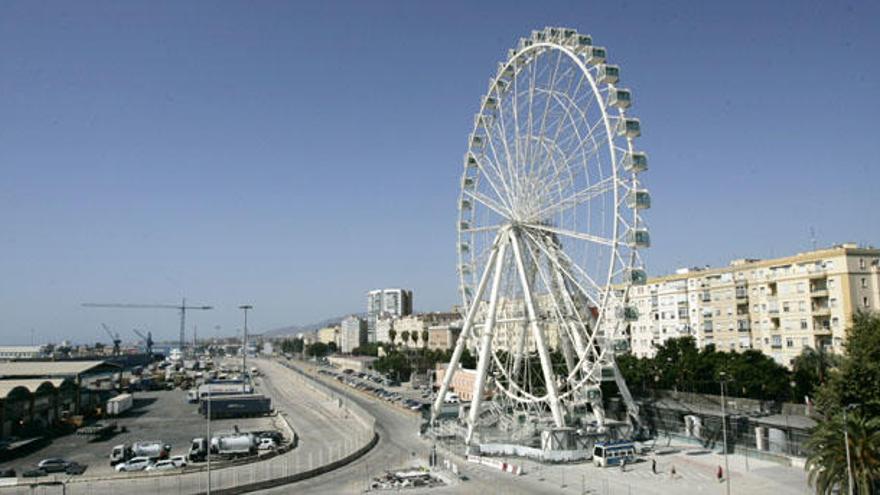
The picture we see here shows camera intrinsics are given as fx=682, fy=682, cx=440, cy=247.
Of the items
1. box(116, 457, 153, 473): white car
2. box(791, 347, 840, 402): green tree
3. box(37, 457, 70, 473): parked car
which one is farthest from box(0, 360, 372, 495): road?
box(791, 347, 840, 402): green tree

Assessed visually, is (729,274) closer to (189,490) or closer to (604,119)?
(604,119)

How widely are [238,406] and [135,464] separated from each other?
1267 inches

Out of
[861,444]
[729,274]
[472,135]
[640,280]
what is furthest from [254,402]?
[861,444]

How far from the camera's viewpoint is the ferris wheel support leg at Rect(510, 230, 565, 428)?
49.3 meters

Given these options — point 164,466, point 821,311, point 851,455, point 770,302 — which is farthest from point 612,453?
point 770,302

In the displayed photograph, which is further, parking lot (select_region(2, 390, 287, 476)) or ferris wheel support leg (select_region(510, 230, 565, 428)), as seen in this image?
parking lot (select_region(2, 390, 287, 476))

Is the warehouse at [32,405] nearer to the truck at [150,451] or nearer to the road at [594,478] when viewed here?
the truck at [150,451]

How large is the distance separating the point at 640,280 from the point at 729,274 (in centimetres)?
4587

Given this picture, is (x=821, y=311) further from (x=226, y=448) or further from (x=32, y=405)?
(x=32, y=405)

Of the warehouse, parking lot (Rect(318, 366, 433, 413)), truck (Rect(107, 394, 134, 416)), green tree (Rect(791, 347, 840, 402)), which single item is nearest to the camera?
green tree (Rect(791, 347, 840, 402))

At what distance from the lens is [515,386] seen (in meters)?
57.0

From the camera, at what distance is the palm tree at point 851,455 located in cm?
2789

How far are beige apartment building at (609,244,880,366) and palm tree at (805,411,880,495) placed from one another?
29720 mm

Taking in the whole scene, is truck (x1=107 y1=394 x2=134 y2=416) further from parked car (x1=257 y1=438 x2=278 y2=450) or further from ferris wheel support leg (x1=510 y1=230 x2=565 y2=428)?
ferris wheel support leg (x1=510 y1=230 x2=565 y2=428)
